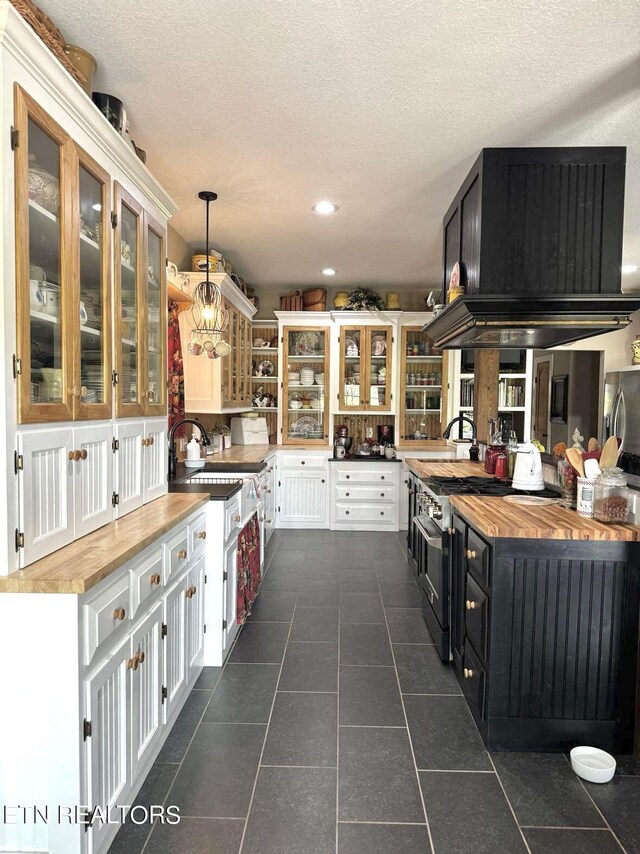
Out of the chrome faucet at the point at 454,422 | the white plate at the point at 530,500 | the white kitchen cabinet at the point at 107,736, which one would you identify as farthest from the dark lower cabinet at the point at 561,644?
the chrome faucet at the point at 454,422

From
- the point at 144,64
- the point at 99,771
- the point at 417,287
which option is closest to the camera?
the point at 99,771

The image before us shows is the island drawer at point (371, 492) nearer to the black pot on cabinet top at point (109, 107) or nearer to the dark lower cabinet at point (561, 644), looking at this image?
the dark lower cabinet at point (561, 644)

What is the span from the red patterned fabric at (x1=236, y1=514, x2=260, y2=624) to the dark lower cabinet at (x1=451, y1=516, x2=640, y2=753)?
1499mm

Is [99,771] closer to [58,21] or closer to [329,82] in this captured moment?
[58,21]

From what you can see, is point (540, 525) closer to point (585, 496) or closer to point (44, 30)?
point (585, 496)

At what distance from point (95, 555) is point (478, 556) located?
157 cm

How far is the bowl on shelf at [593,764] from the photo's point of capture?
198 centimetres

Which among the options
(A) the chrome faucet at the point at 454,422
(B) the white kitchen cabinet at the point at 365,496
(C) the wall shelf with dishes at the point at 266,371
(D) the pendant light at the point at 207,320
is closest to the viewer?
(D) the pendant light at the point at 207,320

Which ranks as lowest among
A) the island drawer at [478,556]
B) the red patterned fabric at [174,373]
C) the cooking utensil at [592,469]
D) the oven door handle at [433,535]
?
the oven door handle at [433,535]

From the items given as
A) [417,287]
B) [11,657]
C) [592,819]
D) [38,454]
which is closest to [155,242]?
[38,454]

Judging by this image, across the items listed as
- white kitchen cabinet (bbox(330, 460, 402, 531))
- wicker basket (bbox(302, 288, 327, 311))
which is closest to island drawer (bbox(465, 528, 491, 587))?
white kitchen cabinet (bbox(330, 460, 402, 531))

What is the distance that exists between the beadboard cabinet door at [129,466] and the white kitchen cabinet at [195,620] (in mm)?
431

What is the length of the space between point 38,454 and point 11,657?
54cm

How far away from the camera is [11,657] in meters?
1.41
